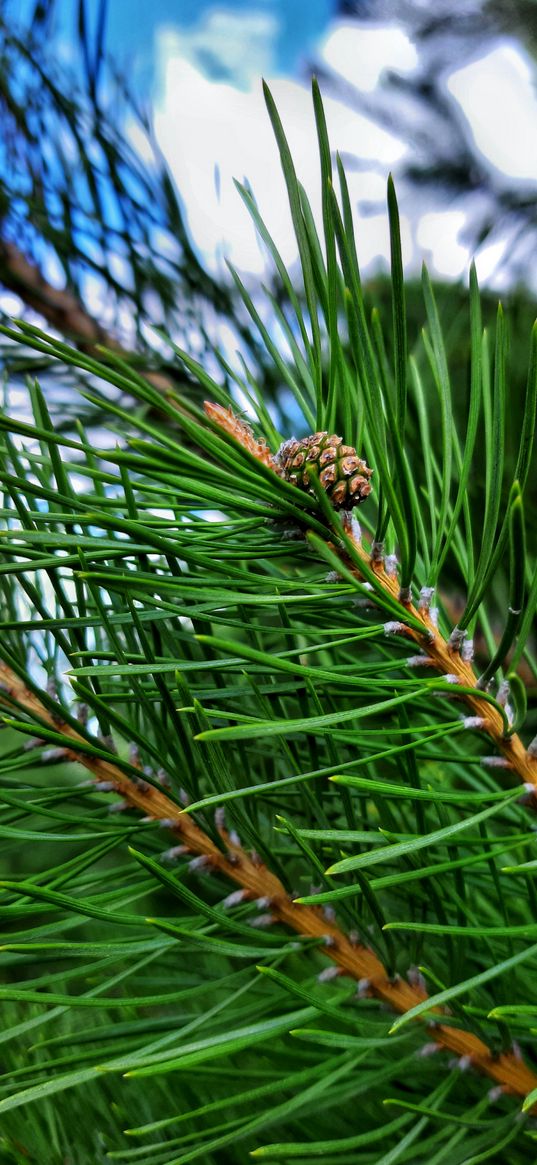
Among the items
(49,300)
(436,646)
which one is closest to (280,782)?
(436,646)

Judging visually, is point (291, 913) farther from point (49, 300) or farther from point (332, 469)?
point (49, 300)

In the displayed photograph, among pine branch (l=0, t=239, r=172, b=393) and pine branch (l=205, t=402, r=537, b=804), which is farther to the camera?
pine branch (l=0, t=239, r=172, b=393)

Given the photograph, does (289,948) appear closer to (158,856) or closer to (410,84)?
(158,856)

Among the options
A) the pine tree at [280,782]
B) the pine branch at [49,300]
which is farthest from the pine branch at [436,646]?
the pine branch at [49,300]

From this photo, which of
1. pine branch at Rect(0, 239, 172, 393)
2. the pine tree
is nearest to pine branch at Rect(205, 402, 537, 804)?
the pine tree

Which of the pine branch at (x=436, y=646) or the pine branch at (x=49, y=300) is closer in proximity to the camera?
the pine branch at (x=436, y=646)

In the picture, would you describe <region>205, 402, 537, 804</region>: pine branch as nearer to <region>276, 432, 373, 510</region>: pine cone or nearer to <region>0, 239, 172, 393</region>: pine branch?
<region>276, 432, 373, 510</region>: pine cone

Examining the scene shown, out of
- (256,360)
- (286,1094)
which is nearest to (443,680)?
(286,1094)

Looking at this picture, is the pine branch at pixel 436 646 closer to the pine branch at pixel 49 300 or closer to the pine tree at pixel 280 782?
the pine tree at pixel 280 782
